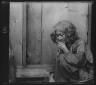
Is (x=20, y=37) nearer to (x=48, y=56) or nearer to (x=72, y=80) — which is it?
(x=48, y=56)

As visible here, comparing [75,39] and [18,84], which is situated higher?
[75,39]

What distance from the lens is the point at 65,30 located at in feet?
20.9

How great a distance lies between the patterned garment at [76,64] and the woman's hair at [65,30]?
0.20 metres

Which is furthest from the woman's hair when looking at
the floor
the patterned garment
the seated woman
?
the floor

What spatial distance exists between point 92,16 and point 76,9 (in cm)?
38

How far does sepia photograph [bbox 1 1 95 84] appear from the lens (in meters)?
6.34

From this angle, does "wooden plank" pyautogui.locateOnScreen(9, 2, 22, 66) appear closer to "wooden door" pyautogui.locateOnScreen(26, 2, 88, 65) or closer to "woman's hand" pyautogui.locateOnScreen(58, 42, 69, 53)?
"wooden door" pyautogui.locateOnScreen(26, 2, 88, 65)

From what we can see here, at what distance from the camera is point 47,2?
6344 millimetres

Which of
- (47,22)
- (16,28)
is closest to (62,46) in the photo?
(47,22)

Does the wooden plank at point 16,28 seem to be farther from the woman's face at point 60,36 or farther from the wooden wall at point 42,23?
the woman's face at point 60,36

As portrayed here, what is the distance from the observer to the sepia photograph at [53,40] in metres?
6.34

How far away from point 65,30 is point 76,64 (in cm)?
76

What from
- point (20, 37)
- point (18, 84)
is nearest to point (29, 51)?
point (20, 37)

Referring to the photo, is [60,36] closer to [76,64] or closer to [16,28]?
[76,64]
